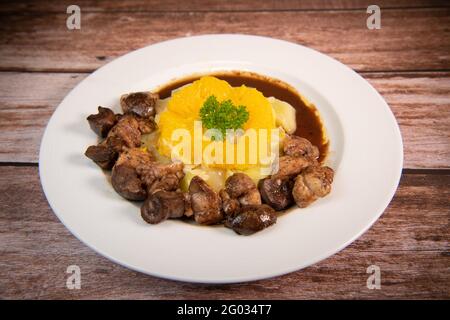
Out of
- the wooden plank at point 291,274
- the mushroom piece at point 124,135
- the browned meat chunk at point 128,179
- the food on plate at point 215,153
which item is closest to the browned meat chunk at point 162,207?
the food on plate at point 215,153

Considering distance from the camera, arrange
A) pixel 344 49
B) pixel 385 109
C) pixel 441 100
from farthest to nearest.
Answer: pixel 344 49, pixel 441 100, pixel 385 109

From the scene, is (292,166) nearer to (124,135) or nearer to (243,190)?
(243,190)

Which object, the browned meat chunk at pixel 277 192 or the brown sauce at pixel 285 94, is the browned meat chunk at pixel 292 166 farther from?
the brown sauce at pixel 285 94

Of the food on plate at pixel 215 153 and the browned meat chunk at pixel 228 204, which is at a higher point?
the food on plate at pixel 215 153

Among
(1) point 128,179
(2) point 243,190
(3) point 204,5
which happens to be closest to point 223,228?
(2) point 243,190

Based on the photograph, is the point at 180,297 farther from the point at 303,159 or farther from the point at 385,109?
the point at 385,109

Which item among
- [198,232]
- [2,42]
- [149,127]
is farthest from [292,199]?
[2,42]
